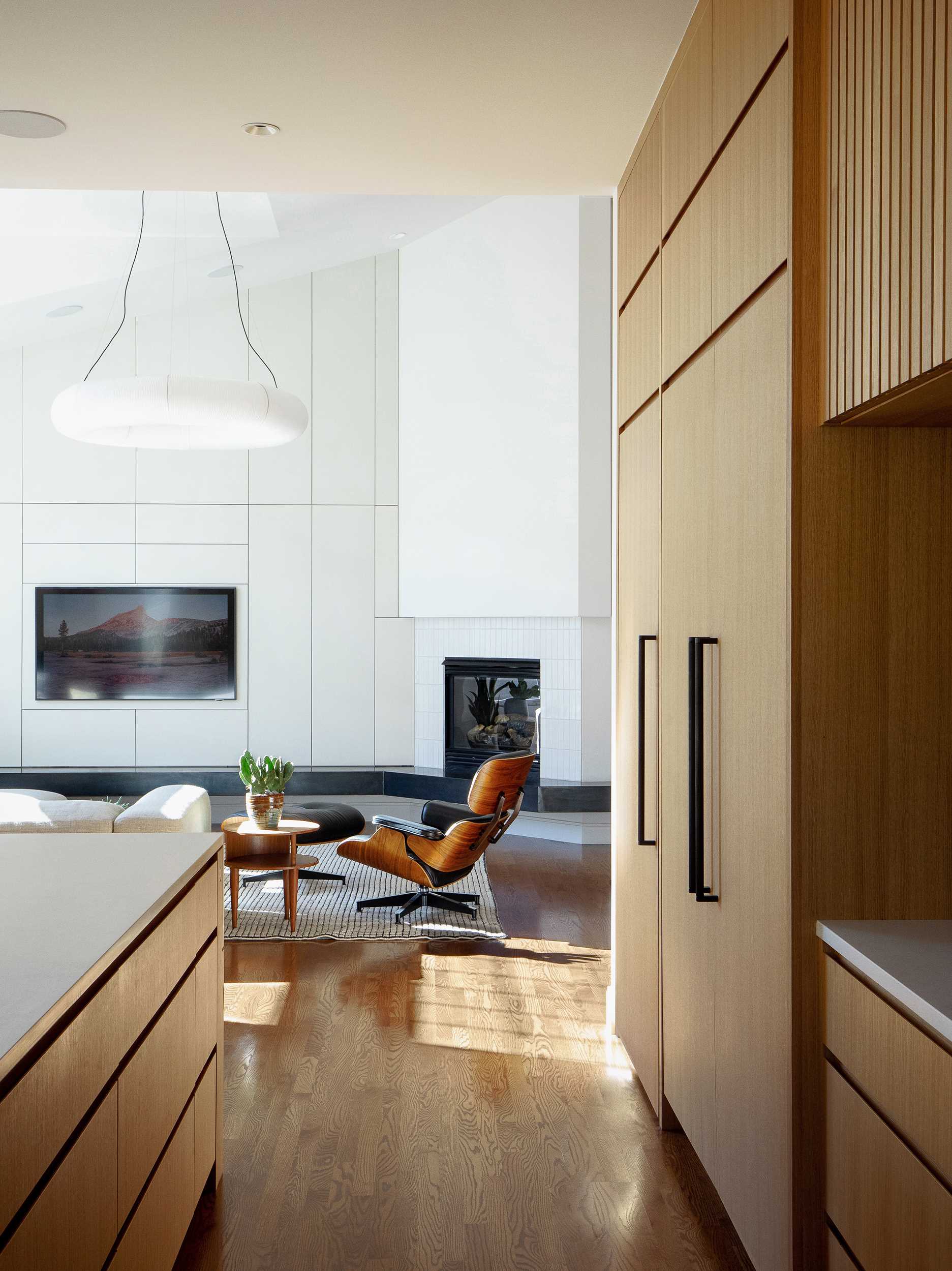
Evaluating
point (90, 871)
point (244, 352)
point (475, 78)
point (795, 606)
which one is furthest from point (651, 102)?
point (244, 352)

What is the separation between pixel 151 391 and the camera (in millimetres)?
5598

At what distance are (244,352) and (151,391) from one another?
2984 mm

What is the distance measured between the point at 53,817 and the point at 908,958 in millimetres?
3748

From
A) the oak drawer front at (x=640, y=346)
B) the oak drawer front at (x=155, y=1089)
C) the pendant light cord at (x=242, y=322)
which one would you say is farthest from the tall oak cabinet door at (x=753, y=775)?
the pendant light cord at (x=242, y=322)

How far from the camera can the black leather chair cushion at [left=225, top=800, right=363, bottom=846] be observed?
580 cm

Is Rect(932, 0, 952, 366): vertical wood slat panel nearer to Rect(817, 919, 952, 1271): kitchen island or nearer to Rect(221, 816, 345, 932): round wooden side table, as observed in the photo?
Rect(817, 919, 952, 1271): kitchen island

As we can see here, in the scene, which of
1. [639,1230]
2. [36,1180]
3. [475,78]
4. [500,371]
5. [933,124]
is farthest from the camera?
[500,371]

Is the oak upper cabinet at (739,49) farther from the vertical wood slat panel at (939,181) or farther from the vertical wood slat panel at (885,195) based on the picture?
the vertical wood slat panel at (939,181)

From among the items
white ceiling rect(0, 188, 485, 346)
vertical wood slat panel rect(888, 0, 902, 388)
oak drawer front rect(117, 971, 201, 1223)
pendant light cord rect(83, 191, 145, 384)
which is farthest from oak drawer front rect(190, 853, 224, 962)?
white ceiling rect(0, 188, 485, 346)

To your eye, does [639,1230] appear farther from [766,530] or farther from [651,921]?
[766,530]

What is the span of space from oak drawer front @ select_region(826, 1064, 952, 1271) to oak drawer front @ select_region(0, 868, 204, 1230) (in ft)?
3.99

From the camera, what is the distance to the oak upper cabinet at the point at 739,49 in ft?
6.75

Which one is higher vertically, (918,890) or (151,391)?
(151,391)

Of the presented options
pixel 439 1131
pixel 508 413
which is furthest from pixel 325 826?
pixel 508 413
